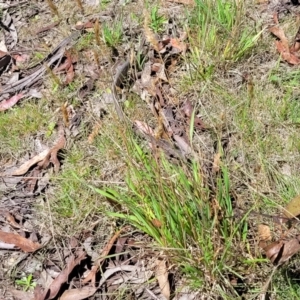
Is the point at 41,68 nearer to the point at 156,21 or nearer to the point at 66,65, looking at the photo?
the point at 66,65

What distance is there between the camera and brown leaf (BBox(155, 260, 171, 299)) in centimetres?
232

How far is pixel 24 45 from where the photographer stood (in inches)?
139

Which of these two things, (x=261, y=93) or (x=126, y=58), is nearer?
(x=261, y=93)

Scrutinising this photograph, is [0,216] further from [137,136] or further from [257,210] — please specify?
[257,210]

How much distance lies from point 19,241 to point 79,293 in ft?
1.34

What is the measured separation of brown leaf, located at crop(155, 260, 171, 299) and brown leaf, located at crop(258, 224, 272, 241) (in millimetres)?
412

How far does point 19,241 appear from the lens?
2600 mm

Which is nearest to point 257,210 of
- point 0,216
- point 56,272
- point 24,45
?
point 56,272

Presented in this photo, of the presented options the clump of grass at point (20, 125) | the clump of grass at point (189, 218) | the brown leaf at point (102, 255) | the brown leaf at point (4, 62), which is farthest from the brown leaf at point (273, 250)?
the brown leaf at point (4, 62)

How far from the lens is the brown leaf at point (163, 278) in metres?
2.32

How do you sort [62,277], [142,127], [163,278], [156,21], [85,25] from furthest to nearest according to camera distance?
[85,25]
[156,21]
[142,127]
[62,277]
[163,278]

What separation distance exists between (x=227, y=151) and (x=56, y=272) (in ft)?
3.16

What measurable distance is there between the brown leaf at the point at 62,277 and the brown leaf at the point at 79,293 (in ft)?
0.14

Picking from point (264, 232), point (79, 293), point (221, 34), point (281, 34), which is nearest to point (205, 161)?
point (264, 232)
